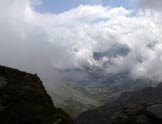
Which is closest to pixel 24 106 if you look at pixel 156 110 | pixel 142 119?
pixel 142 119

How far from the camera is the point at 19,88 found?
58.3 metres

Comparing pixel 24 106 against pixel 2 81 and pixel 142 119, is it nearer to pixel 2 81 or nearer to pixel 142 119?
pixel 2 81

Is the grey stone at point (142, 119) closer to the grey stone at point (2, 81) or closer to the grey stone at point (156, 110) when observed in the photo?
the grey stone at point (156, 110)

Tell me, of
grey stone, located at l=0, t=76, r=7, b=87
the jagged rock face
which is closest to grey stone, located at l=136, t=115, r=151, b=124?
the jagged rock face

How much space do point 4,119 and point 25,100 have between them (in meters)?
6.07

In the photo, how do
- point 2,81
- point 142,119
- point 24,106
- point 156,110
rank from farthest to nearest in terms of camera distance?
point 2,81
point 24,106
point 156,110
point 142,119

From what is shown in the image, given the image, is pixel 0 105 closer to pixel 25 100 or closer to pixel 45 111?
pixel 25 100

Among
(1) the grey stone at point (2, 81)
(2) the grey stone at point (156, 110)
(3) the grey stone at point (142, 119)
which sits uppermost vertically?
(1) the grey stone at point (2, 81)

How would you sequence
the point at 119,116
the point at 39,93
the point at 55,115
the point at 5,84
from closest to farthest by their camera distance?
the point at 55,115 → the point at 119,116 → the point at 39,93 → the point at 5,84

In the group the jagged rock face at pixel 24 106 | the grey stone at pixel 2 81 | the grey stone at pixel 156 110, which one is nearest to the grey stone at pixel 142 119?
the grey stone at pixel 156 110

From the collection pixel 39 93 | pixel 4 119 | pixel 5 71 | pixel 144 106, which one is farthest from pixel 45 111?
pixel 5 71

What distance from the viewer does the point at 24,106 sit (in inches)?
1943

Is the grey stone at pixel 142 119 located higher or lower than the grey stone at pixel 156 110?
lower

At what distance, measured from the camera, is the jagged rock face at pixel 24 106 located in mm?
45094
